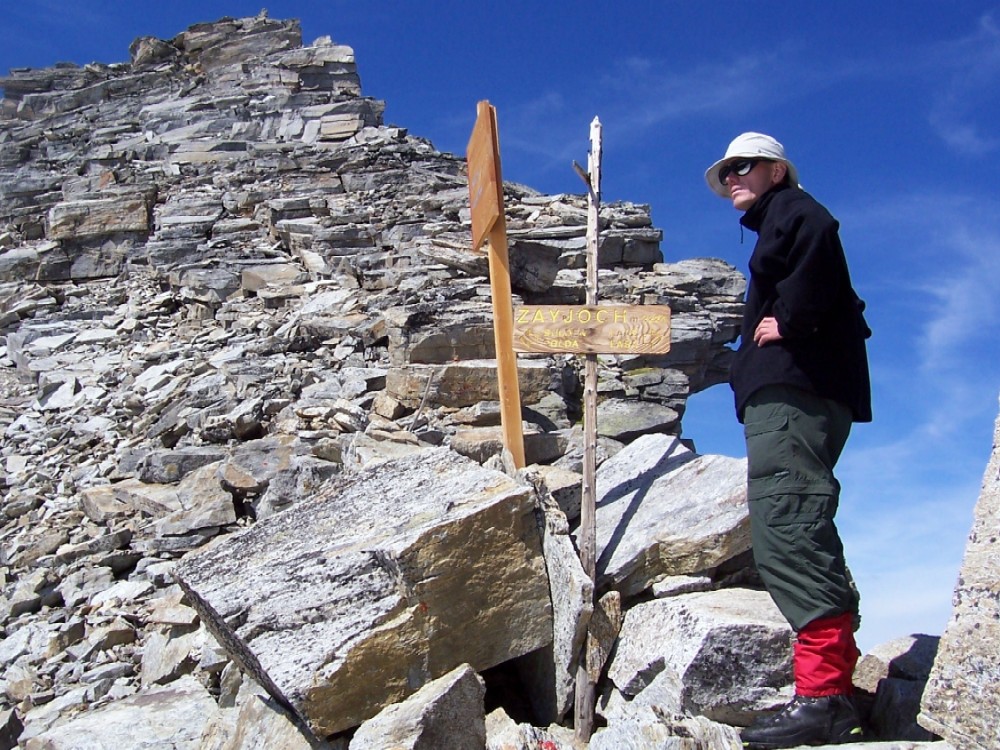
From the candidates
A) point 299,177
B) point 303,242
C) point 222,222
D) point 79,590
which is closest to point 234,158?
point 299,177

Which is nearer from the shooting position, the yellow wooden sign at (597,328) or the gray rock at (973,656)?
the gray rock at (973,656)

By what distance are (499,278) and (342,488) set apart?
2029 mm

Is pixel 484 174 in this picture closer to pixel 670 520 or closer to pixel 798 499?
pixel 670 520

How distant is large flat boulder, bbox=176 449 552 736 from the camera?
4.70m

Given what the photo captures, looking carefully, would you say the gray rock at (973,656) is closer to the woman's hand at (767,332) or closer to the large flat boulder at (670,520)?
the woman's hand at (767,332)

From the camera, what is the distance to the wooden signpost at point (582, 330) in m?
5.48

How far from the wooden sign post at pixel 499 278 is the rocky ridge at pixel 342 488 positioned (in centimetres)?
51

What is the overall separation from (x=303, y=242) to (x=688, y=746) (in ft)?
54.2

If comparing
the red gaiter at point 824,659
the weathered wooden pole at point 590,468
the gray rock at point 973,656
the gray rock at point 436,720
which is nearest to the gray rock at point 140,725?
the gray rock at point 436,720

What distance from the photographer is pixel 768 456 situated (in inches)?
178

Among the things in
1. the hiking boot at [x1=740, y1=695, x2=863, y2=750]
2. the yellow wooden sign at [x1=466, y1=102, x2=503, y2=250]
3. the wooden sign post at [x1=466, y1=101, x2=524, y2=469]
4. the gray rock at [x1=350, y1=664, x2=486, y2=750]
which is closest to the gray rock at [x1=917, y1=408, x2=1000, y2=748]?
the hiking boot at [x1=740, y1=695, x2=863, y2=750]

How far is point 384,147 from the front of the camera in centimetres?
2472

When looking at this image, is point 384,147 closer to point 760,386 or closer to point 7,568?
point 7,568

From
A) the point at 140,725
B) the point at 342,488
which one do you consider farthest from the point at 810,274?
the point at 140,725
